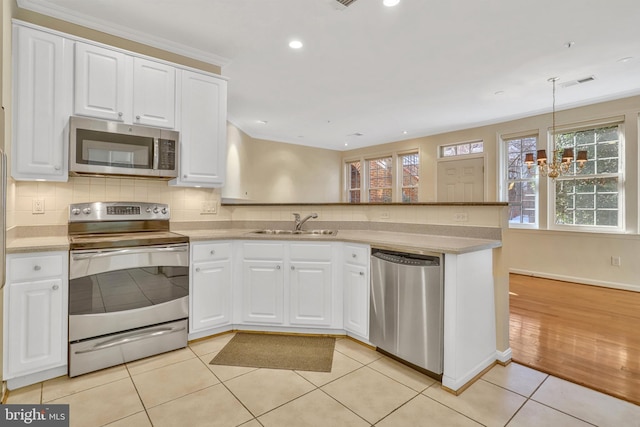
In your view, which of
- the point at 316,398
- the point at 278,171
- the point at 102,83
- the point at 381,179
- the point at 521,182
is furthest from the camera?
the point at 381,179

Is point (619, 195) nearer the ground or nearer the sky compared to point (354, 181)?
nearer the ground

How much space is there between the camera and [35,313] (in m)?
1.98

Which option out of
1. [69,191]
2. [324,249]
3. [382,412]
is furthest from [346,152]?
[382,412]

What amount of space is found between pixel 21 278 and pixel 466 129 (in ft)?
21.5

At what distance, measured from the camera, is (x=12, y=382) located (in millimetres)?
1943

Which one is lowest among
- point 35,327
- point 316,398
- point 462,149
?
point 316,398

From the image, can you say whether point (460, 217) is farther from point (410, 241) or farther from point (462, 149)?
point (462, 149)

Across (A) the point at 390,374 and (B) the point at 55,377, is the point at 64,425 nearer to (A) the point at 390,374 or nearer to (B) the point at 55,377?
(B) the point at 55,377

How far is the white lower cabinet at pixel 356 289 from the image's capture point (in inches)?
99.4

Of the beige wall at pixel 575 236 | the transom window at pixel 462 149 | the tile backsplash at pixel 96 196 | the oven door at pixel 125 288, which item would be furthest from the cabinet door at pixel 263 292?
the transom window at pixel 462 149

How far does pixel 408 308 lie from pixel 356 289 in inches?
20.5

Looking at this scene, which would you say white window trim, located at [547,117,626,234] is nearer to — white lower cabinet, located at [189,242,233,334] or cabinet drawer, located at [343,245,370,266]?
cabinet drawer, located at [343,245,370,266]

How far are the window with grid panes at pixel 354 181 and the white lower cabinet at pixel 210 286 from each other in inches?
233

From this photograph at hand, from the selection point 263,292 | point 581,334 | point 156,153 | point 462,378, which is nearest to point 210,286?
point 263,292
